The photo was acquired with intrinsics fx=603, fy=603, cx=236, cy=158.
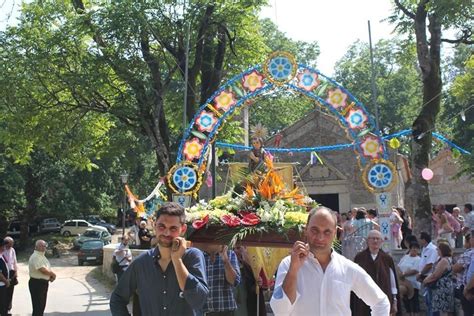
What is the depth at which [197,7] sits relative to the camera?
1859 cm

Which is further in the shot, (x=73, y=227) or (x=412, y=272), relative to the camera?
(x=73, y=227)

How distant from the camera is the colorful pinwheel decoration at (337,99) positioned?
1523cm

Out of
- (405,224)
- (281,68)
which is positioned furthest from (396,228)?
(281,68)

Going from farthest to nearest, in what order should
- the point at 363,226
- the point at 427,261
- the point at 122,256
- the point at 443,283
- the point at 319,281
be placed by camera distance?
the point at 122,256
the point at 363,226
the point at 427,261
the point at 443,283
the point at 319,281

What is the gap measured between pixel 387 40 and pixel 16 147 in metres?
35.0

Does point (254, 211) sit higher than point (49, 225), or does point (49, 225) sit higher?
point (49, 225)

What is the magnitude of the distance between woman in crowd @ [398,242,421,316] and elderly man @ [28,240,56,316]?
6559mm

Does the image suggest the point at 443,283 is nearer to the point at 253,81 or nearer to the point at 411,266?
the point at 411,266

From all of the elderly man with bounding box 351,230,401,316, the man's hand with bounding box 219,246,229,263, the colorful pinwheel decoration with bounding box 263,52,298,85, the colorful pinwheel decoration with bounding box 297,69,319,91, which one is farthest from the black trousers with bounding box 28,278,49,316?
the colorful pinwheel decoration with bounding box 297,69,319,91

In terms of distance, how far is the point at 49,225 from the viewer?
48.5 meters

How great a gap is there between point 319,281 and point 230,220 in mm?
3885

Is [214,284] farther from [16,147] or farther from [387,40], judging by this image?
[387,40]

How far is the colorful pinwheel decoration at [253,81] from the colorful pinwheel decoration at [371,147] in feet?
9.92

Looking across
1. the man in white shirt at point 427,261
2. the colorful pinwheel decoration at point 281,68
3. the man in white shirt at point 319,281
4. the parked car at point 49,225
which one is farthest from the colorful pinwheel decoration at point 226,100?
the parked car at point 49,225
